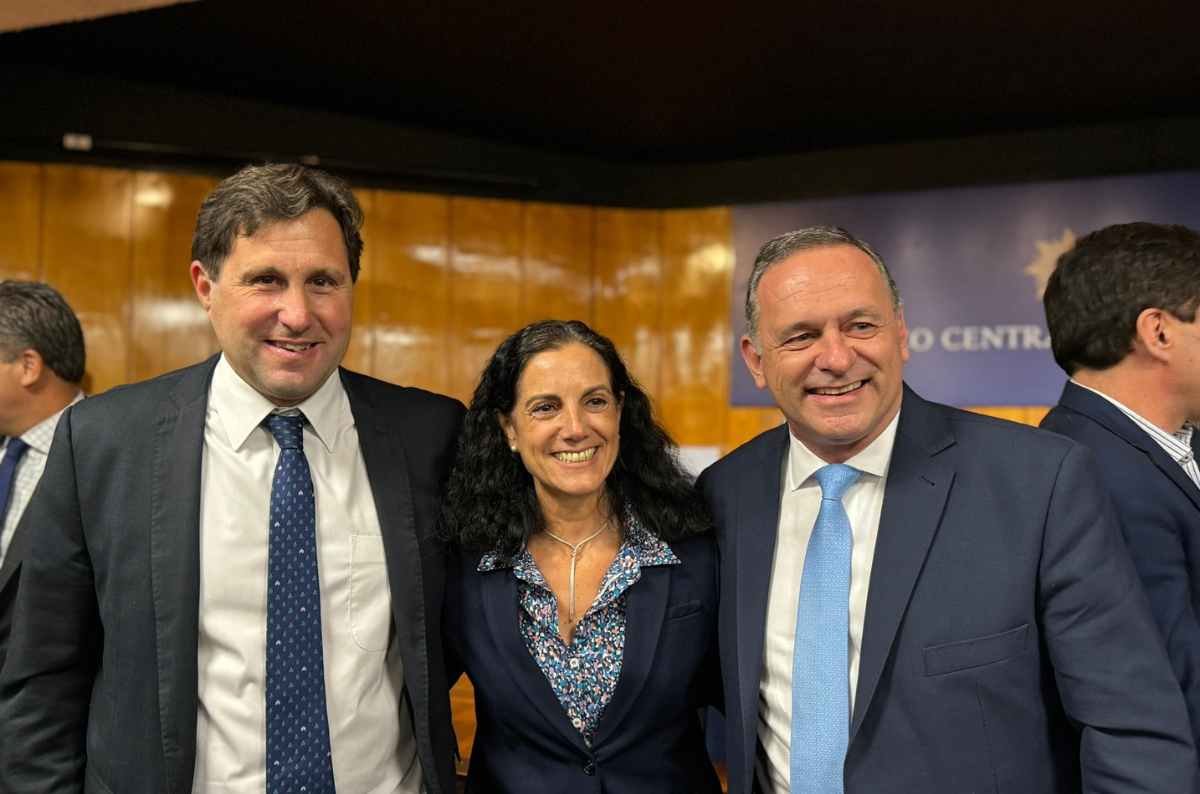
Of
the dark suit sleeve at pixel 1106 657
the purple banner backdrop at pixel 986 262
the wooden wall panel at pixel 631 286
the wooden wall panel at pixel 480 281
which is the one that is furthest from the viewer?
the wooden wall panel at pixel 631 286

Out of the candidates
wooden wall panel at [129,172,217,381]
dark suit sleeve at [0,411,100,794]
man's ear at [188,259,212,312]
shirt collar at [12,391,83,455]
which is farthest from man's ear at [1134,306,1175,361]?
wooden wall panel at [129,172,217,381]

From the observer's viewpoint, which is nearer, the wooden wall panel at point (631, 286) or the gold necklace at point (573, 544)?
the gold necklace at point (573, 544)

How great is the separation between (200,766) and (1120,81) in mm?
6284

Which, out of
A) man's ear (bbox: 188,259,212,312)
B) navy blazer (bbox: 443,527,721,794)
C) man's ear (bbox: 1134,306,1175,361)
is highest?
man's ear (bbox: 188,259,212,312)

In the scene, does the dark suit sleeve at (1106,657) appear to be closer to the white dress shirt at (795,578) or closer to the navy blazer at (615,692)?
the white dress shirt at (795,578)

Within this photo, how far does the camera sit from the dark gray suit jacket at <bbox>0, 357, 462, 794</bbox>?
1.78 meters

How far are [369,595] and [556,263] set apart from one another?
20.3ft

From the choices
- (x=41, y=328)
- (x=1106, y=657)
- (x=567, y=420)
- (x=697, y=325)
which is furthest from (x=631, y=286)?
(x=1106, y=657)

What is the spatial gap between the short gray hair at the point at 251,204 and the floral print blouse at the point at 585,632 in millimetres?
761

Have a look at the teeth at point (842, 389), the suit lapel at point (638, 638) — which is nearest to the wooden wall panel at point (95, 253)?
the suit lapel at point (638, 638)

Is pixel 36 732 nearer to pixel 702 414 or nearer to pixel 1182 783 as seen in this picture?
pixel 1182 783

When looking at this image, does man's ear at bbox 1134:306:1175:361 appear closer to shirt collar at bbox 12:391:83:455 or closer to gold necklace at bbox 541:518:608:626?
gold necklace at bbox 541:518:608:626

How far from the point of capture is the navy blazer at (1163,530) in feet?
5.84

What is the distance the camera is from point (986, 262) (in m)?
7.20
